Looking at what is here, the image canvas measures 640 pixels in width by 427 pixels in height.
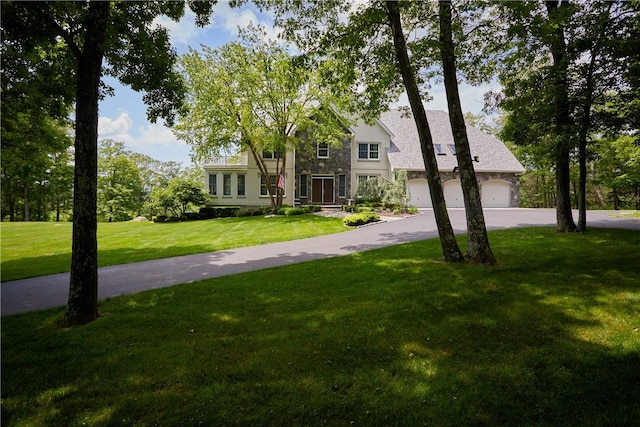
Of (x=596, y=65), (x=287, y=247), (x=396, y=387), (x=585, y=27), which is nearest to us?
(x=396, y=387)

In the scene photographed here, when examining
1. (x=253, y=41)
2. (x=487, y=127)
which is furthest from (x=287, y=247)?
(x=487, y=127)

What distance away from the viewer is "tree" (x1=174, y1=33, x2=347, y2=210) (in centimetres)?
2064

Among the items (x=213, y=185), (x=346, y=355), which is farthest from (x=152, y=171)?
(x=346, y=355)

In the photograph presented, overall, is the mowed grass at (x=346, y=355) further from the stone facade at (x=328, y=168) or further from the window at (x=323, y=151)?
the window at (x=323, y=151)

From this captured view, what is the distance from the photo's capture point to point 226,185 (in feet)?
86.7

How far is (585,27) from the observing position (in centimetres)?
830

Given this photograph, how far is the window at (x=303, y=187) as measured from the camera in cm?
2603

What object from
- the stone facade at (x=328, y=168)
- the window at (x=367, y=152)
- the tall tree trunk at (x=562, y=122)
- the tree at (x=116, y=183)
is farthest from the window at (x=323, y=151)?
the tree at (x=116, y=183)

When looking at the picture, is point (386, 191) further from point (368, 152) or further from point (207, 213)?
point (207, 213)

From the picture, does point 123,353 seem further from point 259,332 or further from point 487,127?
point 487,127

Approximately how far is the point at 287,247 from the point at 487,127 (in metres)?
38.6

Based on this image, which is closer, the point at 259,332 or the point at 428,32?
the point at 259,332

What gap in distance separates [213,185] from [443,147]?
20217mm

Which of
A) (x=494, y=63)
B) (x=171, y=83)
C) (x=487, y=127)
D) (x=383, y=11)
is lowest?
(x=171, y=83)
